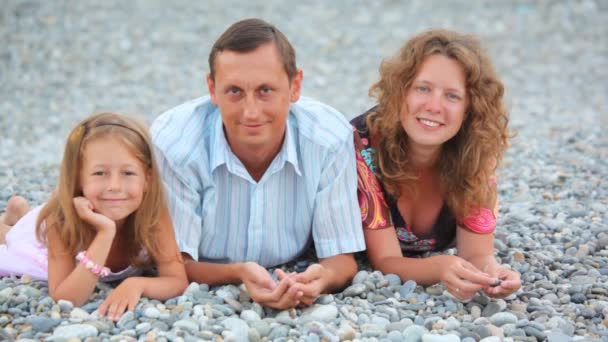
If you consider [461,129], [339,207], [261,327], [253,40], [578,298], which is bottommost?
[578,298]

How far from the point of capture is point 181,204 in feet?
12.0

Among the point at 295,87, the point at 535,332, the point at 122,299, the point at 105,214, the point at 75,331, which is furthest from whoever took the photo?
the point at 295,87

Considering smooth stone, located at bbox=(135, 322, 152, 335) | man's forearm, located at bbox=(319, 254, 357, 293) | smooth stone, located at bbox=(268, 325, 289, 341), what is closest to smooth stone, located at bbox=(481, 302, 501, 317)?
man's forearm, located at bbox=(319, 254, 357, 293)

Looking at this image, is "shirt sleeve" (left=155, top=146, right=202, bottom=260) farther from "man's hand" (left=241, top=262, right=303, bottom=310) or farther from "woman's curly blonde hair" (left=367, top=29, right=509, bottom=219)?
"woman's curly blonde hair" (left=367, top=29, right=509, bottom=219)

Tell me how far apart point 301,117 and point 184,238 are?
0.85 meters

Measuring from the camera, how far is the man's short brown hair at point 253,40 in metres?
3.46

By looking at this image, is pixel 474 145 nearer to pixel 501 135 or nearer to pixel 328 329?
pixel 501 135

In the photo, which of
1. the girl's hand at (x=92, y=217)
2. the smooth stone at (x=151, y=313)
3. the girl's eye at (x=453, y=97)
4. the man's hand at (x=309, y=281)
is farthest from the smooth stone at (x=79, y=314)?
the girl's eye at (x=453, y=97)

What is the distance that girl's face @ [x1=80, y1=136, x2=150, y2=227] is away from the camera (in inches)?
132

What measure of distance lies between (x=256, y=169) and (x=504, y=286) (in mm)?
1323

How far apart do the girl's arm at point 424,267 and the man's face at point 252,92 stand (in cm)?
84

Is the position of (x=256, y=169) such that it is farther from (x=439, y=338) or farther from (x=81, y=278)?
(x=439, y=338)

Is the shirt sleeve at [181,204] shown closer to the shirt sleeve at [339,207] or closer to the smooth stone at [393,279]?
the shirt sleeve at [339,207]

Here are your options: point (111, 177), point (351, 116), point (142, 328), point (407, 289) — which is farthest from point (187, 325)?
point (351, 116)
